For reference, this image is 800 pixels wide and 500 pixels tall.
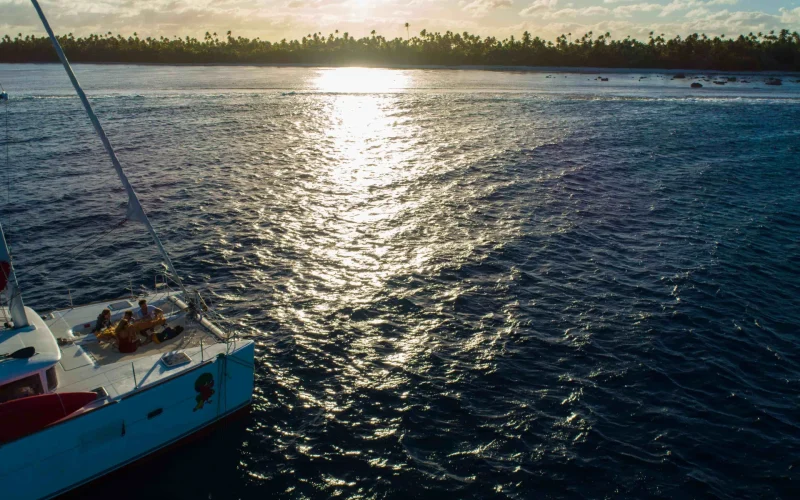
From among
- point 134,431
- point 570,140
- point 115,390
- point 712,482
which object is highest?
point 570,140

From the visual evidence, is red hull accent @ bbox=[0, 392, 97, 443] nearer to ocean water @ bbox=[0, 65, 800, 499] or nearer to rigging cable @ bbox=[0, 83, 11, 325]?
ocean water @ bbox=[0, 65, 800, 499]

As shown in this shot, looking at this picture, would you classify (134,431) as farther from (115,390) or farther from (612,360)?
(612,360)

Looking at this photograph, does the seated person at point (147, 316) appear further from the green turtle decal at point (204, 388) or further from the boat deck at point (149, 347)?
the green turtle decal at point (204, 388)

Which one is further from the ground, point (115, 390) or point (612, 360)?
point (115, 390)

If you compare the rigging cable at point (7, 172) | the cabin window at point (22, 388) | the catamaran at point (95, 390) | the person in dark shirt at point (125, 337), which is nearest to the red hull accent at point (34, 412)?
the catamaran at point (95, 390)

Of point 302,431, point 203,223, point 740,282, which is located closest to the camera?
point 302,431

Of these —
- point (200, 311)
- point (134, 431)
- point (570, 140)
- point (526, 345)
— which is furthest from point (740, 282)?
point (570, 140)
